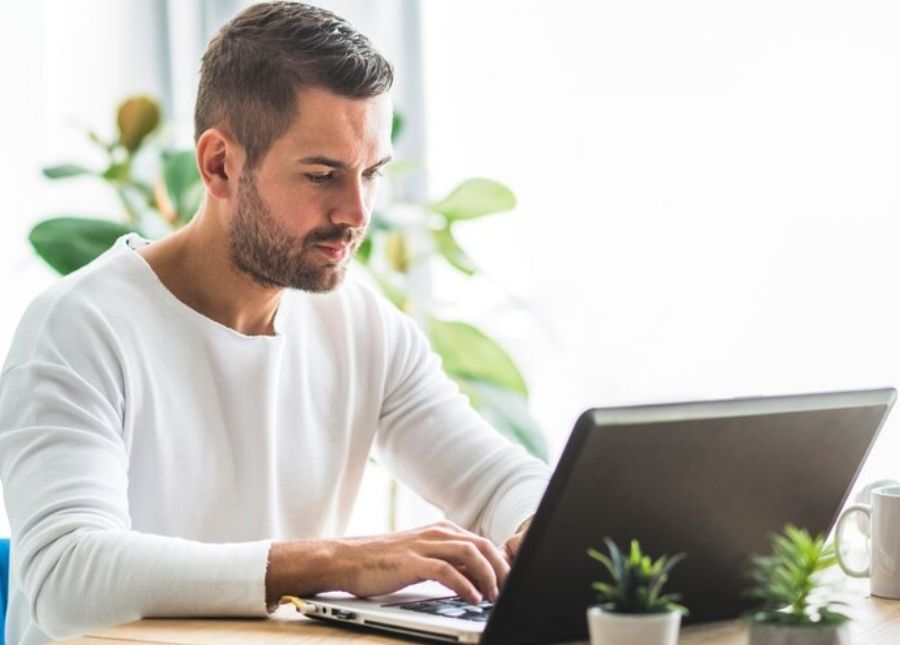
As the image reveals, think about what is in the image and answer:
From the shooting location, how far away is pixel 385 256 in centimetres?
282

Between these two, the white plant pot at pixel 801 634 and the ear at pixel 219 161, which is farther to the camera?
the ear at pixel 219 161

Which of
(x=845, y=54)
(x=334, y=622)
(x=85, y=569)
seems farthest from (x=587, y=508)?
(x=845, y=54)

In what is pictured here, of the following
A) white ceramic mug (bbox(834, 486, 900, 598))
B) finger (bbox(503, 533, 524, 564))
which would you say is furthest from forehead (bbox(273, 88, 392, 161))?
white ceramic mug (bbox(834, 486, 900, 598))

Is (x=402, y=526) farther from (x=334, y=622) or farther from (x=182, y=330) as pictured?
(x=334, y=622)

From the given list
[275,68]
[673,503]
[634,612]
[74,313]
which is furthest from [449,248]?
[634,612]

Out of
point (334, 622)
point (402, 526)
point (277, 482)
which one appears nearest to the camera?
point (334, 622)

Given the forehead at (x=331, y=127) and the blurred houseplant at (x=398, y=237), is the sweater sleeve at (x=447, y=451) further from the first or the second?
the blurred houseplant at (x=398, y=237)

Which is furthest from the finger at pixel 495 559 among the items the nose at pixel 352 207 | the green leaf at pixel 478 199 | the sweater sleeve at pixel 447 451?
the green leaf at pixel 478 199

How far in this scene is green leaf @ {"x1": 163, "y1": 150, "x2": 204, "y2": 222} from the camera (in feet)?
8.93

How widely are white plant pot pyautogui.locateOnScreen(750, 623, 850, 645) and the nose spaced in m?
0.86

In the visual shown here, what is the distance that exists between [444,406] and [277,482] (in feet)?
0.81

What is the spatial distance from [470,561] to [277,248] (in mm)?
567

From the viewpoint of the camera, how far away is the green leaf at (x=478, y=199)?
8.55 feet

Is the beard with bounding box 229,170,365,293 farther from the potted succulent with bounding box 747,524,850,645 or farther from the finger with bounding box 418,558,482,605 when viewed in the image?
the potted succulent with bounding box 747,524,850,645
